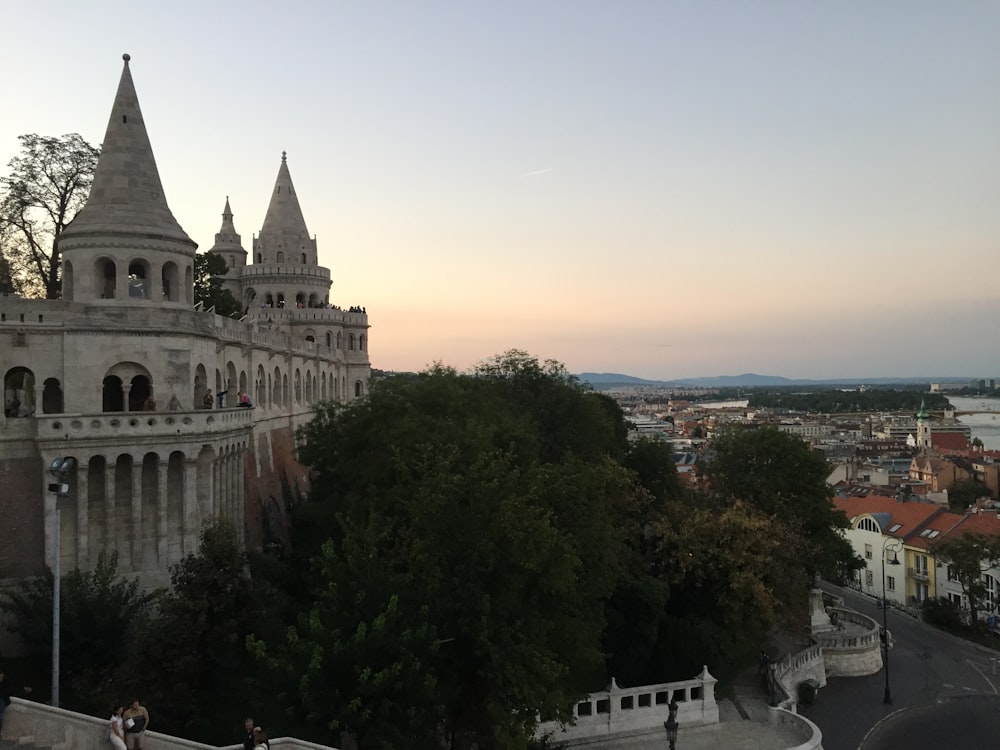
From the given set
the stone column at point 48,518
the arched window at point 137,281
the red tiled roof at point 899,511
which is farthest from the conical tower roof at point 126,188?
the red tiled roof at point 899,511

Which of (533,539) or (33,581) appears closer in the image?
(533,539)

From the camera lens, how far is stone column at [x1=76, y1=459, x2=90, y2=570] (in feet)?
60.7

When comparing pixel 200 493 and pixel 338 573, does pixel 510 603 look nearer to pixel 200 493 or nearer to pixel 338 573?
pixel 338 573

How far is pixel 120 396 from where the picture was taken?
20.5 metres

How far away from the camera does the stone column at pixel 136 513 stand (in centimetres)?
1903

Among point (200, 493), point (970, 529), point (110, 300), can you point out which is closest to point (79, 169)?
point (110, 300)

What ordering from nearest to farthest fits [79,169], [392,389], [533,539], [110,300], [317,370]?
[533,539]
[110,300]
[392,389]
[79,169]
[317,370]

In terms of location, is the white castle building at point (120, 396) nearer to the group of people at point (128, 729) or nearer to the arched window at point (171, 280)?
the arched window at point (171, 280)

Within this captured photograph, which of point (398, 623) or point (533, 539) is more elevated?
point (533, 539)

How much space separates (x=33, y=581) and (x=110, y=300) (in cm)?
668

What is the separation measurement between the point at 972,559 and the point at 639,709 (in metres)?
25.8

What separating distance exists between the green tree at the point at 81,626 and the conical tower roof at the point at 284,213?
30097mm

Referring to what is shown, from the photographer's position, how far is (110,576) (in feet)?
58.0

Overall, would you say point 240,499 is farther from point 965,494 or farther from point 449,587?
point 965,494
